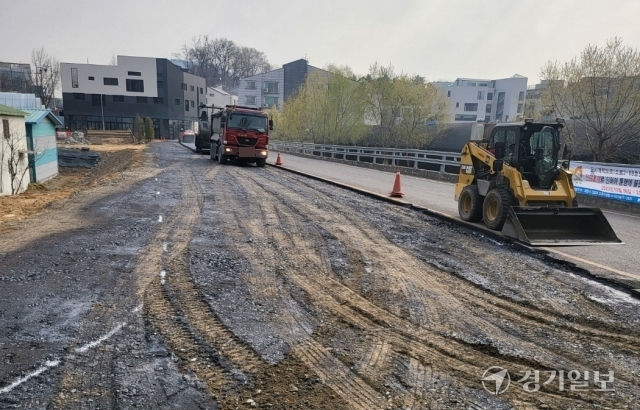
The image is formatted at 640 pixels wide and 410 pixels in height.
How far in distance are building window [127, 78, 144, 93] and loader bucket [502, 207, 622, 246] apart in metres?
66.3

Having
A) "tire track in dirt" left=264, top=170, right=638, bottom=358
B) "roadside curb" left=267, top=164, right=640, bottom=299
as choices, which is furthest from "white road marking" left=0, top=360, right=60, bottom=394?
"roadside curb" left=267, top=164, right=640, bottom=299

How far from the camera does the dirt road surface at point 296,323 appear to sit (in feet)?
11.0

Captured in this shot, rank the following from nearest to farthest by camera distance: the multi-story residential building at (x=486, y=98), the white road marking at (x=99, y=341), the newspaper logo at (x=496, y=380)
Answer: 1. the newspaper logo at (x=496, y=380)
2. the white road marking at (x=99, y=341)
3. the multi-story residential building at (x=486, y=98)

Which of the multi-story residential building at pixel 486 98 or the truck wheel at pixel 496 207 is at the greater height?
the multi-story residential building at pixel 486 98

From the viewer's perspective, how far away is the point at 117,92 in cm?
6406

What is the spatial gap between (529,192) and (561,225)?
867 millimetres

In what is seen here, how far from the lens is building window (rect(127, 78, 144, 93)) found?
211 ft

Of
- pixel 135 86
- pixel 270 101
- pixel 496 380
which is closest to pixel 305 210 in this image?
pixel 496 380

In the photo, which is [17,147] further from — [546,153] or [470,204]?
[546,153]

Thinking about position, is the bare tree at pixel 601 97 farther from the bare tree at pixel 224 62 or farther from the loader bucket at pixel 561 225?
the bare tree at pixel 224 62

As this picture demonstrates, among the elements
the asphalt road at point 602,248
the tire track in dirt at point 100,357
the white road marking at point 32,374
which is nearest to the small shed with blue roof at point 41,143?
the asphalt road at point 602,248

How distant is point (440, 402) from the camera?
3236mm

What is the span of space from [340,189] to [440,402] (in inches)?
485

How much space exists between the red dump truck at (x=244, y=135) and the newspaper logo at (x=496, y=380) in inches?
768
